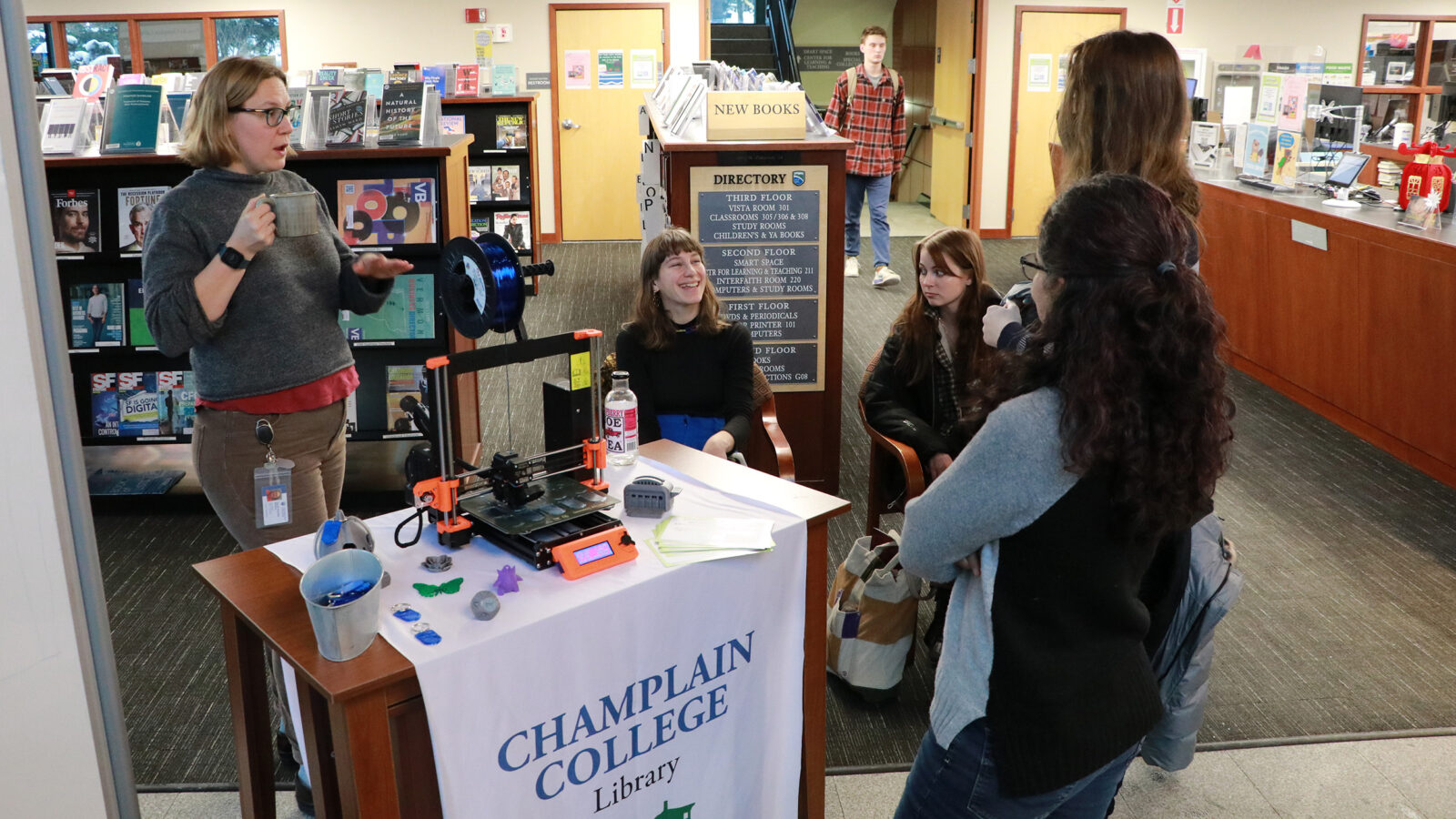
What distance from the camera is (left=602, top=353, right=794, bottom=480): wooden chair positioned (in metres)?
3.15

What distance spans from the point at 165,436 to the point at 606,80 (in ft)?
21.0

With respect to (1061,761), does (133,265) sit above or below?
above

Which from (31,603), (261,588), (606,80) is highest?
(606,80)

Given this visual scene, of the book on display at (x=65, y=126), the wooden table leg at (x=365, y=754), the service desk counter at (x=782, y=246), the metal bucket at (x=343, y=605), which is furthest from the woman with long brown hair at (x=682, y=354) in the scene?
the book on display at (x=65, y=126)

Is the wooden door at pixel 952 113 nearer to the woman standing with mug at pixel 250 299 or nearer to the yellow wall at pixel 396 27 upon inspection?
the yellow wall at pixel 396 27

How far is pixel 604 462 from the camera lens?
2131 millimetres

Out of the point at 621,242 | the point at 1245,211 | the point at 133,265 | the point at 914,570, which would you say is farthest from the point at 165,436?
the point at 621,242

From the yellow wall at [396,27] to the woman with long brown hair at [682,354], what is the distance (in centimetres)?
679

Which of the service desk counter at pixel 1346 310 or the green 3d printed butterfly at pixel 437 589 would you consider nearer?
the green 3d printed butterfly at pixel 437 589

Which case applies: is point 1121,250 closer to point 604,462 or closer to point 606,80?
point 604,462

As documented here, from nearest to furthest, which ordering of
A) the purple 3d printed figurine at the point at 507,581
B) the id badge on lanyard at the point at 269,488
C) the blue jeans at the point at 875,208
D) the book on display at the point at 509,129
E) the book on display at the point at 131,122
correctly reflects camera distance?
the purple 3d printed figurine at the point at 507,581 → the id badge on lanyard at the point at 269,488 → the book on display at the point at 131,122 → the book on display at the point at 509,129 → the blue jeans at the point at 875,208

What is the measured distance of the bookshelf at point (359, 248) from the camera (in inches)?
157

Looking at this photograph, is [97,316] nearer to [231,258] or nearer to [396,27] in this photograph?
[231,258]

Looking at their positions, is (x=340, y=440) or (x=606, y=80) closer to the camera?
(x=340, y=440)
